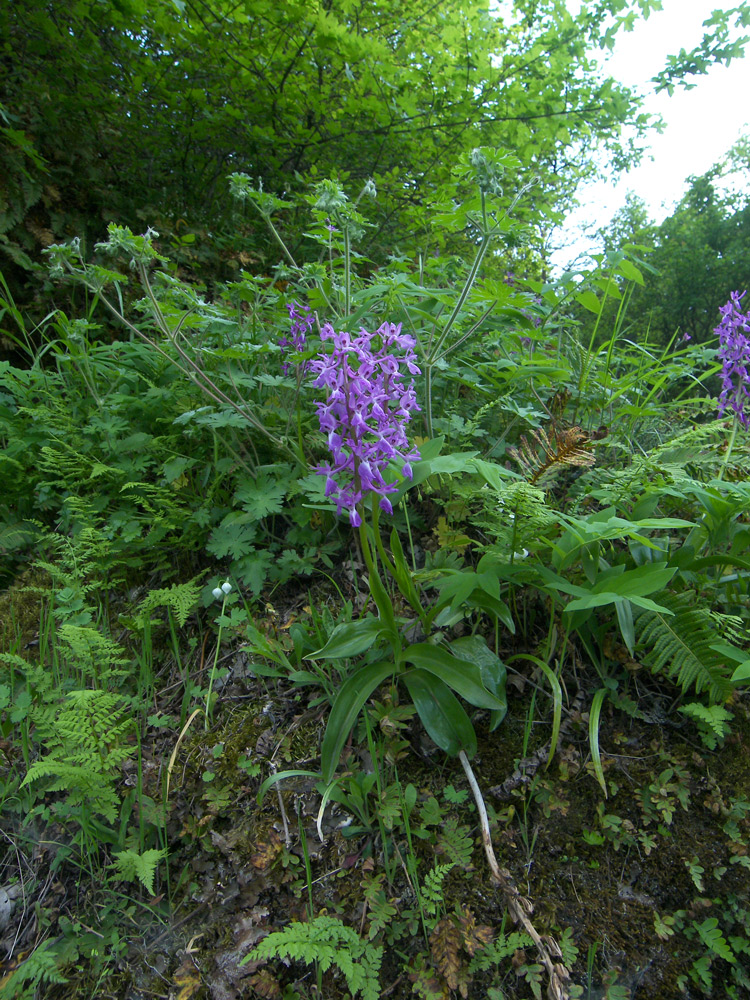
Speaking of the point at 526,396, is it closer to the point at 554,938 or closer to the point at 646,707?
the point at 646,707

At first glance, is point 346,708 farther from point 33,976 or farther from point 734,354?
point 734,354

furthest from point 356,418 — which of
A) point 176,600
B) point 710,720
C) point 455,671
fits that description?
point 710,720

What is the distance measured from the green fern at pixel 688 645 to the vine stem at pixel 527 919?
68 cm

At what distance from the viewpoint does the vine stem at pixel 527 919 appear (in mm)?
1262

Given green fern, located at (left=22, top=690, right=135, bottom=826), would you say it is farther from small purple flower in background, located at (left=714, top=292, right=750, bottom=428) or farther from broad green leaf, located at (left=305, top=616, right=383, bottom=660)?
small purple flower in background, located at (left=714, top=292, right=750, bottom=428)

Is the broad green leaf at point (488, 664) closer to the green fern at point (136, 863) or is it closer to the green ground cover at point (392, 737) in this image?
the green ground cover at point (392, 737)

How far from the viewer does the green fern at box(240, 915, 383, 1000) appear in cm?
119

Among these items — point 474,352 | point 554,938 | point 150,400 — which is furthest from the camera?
point 474,352

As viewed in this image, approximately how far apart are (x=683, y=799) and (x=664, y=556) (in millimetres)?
754

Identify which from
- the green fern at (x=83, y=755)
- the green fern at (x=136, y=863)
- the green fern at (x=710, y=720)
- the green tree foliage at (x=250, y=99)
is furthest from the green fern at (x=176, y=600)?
the green tree foliage at (x=250, y=99)

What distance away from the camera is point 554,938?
1367 mm

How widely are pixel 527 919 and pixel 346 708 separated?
0.69m

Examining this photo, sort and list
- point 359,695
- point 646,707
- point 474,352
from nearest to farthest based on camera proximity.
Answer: point 359,695 → point 646,707 → point 474,352

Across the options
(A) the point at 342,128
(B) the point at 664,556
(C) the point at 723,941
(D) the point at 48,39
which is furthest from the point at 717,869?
(D) the point at 48,39
